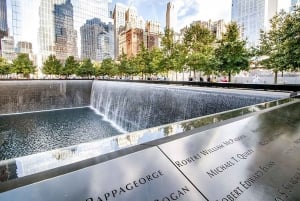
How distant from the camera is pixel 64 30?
82.6 meters

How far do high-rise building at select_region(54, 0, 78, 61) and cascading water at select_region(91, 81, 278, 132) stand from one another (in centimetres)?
7392

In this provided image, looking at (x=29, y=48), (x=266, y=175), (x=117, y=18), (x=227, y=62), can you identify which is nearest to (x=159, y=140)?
(x=266, y=175)

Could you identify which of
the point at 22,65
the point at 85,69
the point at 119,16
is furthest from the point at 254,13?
the point at 119,16

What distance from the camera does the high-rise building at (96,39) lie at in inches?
3332

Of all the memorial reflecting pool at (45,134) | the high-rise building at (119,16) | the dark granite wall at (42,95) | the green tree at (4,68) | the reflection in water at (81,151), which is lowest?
the memorial reflecting pool at (45,134)

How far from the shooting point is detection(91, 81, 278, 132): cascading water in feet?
23.9

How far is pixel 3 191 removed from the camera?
1146 millimetres

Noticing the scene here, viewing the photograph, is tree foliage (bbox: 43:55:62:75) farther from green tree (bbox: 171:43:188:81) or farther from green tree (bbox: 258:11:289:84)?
green tree (bbox: 258:11:289:84)

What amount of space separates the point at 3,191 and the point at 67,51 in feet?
303

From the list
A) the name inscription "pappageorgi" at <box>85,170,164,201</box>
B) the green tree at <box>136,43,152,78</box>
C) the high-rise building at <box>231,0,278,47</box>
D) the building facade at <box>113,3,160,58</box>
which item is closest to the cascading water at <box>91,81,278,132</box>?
the name inscription "pappageorgi" at <box>85,170,164,201</box>

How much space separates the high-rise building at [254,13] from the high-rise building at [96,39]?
47563mm

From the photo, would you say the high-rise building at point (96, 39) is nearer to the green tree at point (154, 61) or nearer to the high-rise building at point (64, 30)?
the high-rise building at point (64, 30)

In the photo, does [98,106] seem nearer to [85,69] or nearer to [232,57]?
[232,57]

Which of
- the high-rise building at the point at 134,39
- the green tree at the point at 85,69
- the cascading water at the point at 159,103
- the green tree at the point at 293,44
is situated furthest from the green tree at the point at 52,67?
the high-rise building at the point at 134,39
